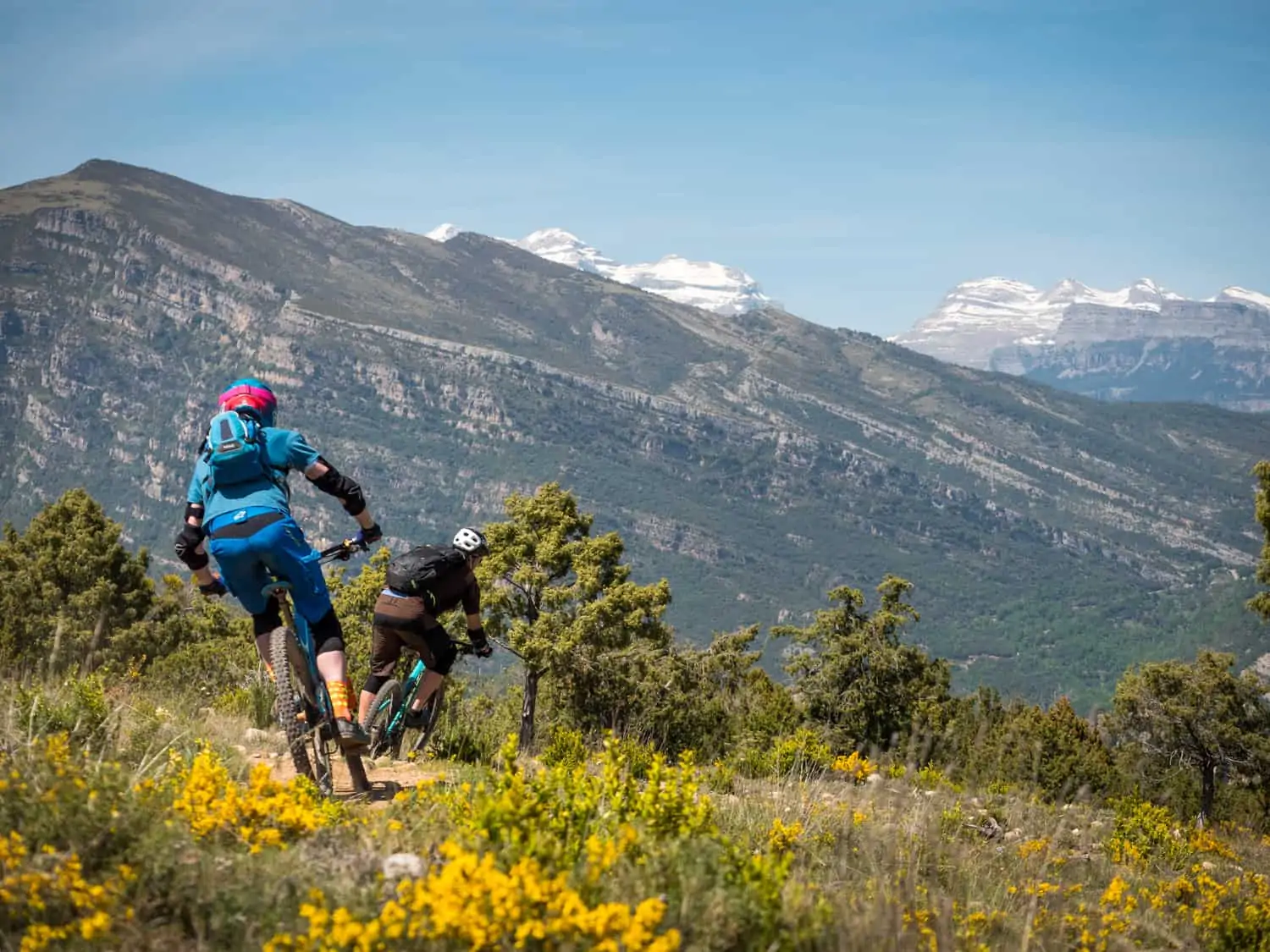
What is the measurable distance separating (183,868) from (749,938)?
2099 millimetres

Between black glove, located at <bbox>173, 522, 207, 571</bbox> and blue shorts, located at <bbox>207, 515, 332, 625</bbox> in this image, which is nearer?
blue shorts, located at <bbox>207, 515, 332, 625</bbox>

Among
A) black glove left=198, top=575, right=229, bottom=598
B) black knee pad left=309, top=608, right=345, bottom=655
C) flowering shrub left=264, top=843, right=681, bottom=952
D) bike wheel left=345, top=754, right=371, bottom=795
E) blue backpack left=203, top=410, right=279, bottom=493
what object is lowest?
bike wheel left=345, top=754, right=371, bottom=795

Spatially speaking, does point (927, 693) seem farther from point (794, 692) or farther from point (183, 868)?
point (183, 868)

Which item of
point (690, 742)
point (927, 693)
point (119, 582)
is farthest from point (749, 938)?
point (119, 582)

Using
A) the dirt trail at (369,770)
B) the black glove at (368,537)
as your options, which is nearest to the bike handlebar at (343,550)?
the black glove at (368,537)

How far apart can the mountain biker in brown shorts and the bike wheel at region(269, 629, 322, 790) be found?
7.18 feet

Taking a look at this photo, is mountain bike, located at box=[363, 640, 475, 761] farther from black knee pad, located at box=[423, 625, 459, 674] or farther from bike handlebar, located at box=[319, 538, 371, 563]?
bike handlebar, located at box=[319, 538, 371, 563]

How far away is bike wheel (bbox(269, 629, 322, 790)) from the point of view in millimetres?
6504

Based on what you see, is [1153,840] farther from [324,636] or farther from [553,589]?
[553,589]

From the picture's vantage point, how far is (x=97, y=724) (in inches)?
254

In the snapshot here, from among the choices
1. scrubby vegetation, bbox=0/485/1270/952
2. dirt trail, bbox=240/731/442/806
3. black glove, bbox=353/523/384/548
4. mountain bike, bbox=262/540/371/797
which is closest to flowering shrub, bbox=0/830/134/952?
scrubby vegetation, bbox=0/485/1270/952

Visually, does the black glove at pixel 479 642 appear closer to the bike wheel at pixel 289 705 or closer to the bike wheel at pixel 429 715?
the bike wheel at pixel 429 715

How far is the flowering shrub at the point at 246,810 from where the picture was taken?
4441mm

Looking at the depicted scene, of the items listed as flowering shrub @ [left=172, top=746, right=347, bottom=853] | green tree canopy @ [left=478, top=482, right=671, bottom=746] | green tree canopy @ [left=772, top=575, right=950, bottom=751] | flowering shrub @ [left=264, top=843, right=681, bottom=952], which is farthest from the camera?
green tree canopy @ [left=772, top=575, right=950, bottom=751]
